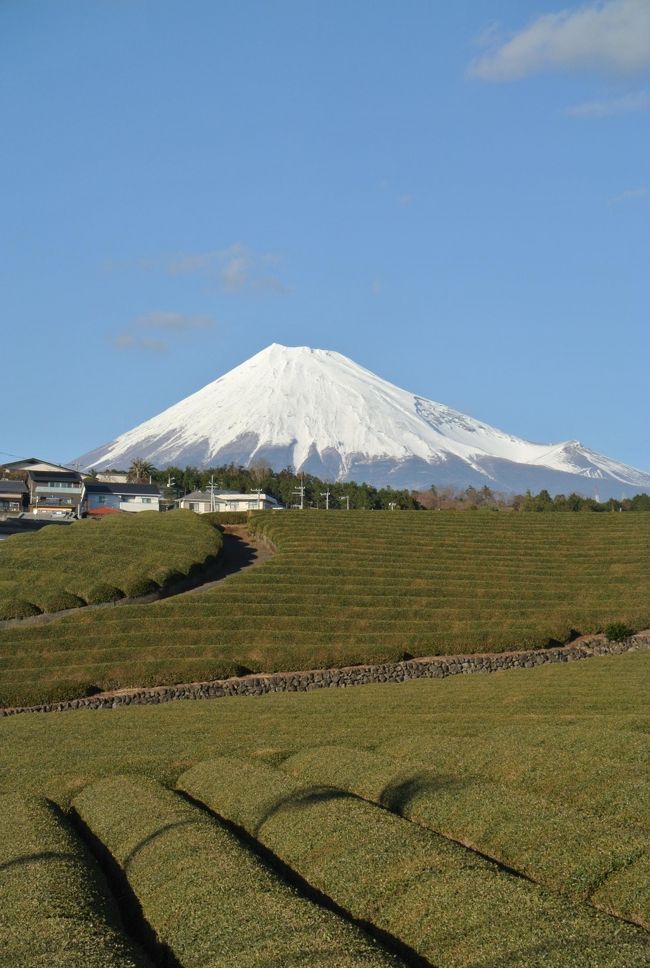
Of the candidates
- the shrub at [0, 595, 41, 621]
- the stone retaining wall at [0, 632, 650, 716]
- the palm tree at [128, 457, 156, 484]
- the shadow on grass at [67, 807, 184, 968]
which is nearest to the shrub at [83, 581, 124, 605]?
the shrub at [0, 595, 41, 621]

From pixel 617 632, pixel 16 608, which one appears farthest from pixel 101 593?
pixel 617 632

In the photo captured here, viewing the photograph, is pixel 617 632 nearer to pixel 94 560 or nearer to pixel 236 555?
pixel 236 555

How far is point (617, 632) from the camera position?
47.8 metres

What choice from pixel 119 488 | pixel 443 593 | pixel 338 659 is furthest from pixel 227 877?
pixel 119 488

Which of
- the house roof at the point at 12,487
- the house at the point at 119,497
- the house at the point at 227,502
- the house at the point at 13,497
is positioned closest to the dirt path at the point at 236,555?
the house at the point at 227,502

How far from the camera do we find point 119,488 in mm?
127688

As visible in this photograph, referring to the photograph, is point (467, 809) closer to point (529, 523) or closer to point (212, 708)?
point (212, 708)

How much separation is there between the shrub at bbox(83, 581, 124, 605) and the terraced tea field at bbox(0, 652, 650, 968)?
24.6m

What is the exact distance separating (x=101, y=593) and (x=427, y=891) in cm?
4128

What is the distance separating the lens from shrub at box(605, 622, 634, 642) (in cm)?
4772

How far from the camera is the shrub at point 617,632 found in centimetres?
4772

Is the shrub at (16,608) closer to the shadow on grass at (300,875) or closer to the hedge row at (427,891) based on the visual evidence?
the shadow on grass at (300,875)

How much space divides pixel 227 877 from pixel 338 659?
31.5 metres

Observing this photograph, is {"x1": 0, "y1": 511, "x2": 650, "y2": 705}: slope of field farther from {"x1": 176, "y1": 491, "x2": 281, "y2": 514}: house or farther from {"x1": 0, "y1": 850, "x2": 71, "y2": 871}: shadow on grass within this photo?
{"x1": 176, "y1": 491, "x2": 281, "y2": 514}: house
